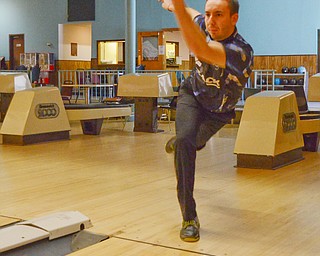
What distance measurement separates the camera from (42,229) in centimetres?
301

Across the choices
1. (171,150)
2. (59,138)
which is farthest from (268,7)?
(171,150)

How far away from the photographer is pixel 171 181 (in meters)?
4.64

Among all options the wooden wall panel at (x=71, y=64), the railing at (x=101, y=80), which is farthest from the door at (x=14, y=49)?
the railing at (x=101, y=80)

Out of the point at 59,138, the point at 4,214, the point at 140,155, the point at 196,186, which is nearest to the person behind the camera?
the point at 4,214

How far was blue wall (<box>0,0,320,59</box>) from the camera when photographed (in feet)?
48.9

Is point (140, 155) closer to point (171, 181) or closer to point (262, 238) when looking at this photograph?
point (171, 181)

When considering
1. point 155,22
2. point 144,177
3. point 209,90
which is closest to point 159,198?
point 144,177

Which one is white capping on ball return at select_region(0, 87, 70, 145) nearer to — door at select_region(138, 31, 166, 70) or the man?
the man

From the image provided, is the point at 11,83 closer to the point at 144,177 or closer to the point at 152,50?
the point at 144,177

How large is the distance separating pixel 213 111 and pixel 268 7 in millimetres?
12981

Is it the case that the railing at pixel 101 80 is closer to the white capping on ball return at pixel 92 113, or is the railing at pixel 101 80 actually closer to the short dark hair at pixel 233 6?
the white capping on ball return at pixel 92 113

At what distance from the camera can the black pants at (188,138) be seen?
9.50 ft

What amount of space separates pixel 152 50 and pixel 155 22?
0.92m

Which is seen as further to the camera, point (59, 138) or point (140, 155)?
point (59, 138)
